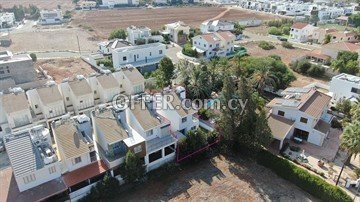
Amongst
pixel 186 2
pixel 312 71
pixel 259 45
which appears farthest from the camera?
pixel 186 2

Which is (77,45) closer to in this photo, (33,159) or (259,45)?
(259,45)

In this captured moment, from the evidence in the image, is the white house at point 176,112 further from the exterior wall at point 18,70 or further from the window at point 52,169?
the exterior wall at point 18,70

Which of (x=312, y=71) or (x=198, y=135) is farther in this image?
(x=312, y=71)

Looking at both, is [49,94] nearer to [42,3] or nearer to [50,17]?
[50,17]

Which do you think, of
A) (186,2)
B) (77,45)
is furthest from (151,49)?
(186,2)

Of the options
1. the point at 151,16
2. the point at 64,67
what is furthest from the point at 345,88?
the point at 151,16

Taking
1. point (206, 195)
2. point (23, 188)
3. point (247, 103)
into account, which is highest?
point (247, 103)

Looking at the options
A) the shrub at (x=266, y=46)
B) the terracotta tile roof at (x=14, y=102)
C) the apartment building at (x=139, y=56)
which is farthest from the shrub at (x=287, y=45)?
the terracotta tile roof at (x=14, y=102)

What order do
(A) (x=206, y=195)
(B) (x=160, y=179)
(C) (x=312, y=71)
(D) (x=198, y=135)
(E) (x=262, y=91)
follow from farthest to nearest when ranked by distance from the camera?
(C) (x=312, y=71)
(E) (x=262, y=91)
(D) (x=198, y=135)
(B) (x=160, y=179)
(A) (x=206, y=195)

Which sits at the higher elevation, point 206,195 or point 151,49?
point 151,49
